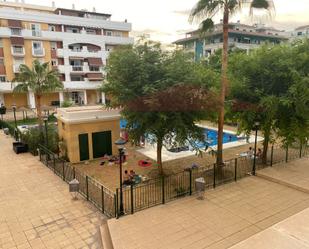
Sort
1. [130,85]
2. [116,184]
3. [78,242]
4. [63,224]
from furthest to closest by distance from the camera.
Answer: [116,184] → [130,85] → [63,224] → [78,242]

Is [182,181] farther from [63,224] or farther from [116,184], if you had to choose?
[63,224]

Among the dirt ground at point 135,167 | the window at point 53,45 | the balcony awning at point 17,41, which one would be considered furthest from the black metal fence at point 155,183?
the window at point 53,45

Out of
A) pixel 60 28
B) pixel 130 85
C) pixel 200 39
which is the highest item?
pixel 60 28

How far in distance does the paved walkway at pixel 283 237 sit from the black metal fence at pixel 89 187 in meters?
4.90

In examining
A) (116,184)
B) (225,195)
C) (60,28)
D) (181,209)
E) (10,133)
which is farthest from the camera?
(60,28)

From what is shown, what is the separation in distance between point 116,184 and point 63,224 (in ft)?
13.1

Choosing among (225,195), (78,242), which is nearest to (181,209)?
(225,195)

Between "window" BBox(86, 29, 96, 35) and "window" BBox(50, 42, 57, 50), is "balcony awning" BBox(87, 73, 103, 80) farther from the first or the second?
"window" BBox(86, 29, 96, 35)

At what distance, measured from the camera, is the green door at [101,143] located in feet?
56.7

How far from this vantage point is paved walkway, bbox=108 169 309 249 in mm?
8216

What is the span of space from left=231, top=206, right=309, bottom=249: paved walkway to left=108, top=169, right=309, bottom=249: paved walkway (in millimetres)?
581

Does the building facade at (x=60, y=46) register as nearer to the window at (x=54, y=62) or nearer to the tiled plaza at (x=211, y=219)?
the window at (x=54, y=62)

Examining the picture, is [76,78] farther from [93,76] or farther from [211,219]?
[211,219]

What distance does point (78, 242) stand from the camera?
331 inches
